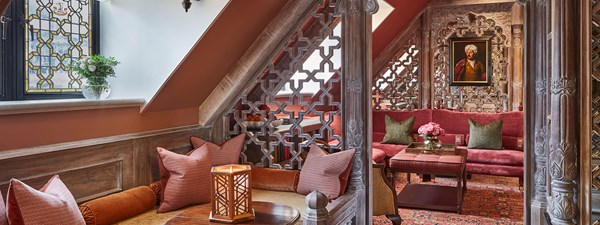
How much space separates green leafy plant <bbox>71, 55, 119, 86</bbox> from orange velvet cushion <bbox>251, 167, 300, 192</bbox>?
126 centimetres

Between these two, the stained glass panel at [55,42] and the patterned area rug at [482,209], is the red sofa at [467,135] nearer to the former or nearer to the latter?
the patterned area rug at [482,209]

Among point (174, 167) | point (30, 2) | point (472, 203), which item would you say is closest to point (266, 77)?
point (174, 167)

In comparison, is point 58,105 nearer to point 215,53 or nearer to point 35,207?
point 35,207

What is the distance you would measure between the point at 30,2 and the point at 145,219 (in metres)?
1.38

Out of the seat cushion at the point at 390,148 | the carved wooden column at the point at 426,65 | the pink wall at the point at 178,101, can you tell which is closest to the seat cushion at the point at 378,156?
the seat cushion at the point at 390,148

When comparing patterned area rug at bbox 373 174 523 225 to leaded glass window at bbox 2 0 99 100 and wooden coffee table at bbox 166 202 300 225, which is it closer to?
wooden coffee table at bbox 166 202 300 225

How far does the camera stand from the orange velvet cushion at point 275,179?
3.65 metres

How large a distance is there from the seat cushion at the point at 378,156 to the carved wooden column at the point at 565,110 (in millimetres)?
3768

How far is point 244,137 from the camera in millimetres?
3789

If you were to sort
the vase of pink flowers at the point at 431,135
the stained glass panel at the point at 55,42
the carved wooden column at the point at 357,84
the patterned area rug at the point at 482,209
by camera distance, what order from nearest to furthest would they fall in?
the stained glass panel at the point at 55,42 < the carved wooden column at the point at 357,84 < the patterned area rug at the point at 482,209 < the vase of pink flowers at the point at 431,135

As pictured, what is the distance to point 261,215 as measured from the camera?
2709mm

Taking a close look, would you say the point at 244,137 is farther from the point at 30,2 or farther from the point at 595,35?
the point at 595,35

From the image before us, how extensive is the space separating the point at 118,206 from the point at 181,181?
39cm

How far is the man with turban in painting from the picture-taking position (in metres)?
7.58
